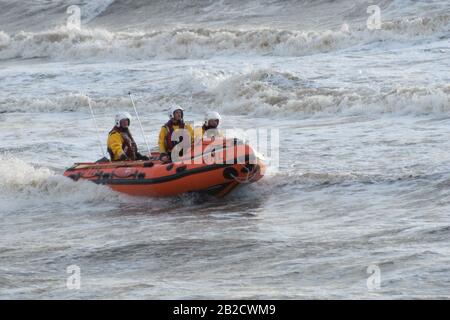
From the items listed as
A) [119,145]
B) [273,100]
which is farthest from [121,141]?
[273,100]

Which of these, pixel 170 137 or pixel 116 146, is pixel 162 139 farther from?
pixel 116 146

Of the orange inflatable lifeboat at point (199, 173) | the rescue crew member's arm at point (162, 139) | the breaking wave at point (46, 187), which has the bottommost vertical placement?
the breaking wave at point (46, 187)

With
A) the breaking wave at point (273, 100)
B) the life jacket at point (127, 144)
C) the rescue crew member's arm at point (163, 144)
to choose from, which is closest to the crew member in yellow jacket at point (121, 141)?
the life jacket at point (127, 144)

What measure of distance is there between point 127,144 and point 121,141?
0.37 feet

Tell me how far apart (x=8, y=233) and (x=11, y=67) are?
17608mm

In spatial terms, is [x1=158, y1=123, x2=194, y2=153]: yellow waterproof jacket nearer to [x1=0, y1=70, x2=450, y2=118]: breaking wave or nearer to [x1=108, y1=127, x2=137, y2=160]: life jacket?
[x1=108, y1=127, x2=137, y2=160]: life jacket

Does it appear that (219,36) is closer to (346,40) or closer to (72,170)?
(346,40)

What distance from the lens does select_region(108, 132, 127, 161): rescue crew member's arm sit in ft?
40.2

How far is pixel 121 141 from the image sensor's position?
12297 mm

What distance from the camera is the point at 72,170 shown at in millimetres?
12430

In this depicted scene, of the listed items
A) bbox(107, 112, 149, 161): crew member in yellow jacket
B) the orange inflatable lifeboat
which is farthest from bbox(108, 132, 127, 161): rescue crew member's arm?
the orange inflatable lifeboat

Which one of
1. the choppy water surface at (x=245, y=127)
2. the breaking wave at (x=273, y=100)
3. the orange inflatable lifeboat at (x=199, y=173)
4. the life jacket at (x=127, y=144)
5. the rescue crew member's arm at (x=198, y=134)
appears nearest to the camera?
the choppy water surface at (x=245, y=127)

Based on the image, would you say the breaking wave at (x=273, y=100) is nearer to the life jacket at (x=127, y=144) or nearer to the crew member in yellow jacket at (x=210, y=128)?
the crew member in yellow jacket at (x=210, y=128)

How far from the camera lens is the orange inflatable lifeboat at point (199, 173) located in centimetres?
1132
